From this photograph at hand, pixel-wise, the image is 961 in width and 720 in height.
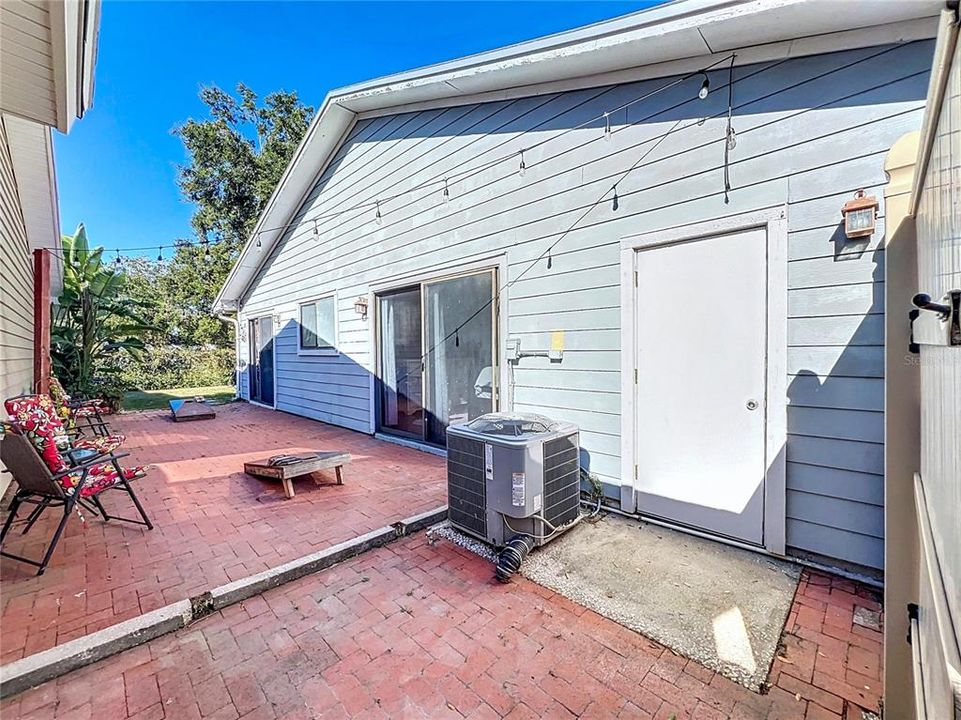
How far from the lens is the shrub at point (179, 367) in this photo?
14703 mm

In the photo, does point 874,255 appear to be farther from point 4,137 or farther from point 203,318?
point 203,318

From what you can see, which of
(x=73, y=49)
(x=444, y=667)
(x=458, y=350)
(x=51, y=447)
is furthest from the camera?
(x=458, y=350)

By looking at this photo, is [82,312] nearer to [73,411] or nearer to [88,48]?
[73,411]

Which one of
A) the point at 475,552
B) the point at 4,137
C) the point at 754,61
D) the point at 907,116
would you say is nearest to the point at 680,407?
the point at 475,552

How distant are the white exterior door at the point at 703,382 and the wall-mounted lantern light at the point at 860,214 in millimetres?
449

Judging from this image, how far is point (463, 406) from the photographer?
520cm

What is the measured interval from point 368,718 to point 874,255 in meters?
3.63

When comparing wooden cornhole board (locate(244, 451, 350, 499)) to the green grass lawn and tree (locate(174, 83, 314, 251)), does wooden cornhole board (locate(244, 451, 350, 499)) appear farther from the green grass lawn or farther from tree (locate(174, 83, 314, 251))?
tree (locate(174, 83, 314, 251))

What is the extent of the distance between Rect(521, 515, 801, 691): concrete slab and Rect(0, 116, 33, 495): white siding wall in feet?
16.7

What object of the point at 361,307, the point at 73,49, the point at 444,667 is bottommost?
the point at 444,667

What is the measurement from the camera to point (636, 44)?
313 cm

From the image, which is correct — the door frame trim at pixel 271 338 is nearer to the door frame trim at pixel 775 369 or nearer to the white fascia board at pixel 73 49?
the white fascia board at pixel 73 49

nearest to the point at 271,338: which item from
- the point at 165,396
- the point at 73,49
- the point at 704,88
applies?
the point at 165,396

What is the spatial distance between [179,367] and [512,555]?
1727 cm
